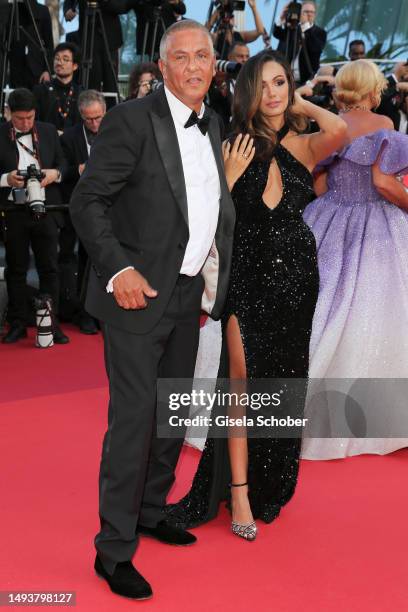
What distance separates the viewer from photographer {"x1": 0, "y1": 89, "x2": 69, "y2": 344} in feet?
18.3

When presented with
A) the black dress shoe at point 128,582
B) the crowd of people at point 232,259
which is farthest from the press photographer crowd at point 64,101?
the black dress shoe at point 128,582

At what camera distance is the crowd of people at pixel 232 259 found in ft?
7.73

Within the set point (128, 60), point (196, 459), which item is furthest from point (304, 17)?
point (196, 459)

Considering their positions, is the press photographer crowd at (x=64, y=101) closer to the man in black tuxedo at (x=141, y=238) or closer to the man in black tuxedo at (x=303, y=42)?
the man in black tuxedo at (x=303, y=42)

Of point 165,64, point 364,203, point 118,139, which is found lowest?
point 364,203

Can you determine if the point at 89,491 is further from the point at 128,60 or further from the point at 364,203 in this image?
the point at 128,60

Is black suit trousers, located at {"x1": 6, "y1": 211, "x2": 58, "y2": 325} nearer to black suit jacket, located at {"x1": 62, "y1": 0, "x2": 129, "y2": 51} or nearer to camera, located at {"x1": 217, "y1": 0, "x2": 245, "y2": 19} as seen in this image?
black suit jacket, located at {"x1": 62, "y1": 0, "x2": 129, "y2": 51}

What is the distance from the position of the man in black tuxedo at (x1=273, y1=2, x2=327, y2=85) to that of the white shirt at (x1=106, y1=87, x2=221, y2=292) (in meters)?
6.30

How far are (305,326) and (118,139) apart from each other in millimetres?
1006

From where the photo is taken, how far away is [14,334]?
578 cm

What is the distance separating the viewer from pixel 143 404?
7.83 ft

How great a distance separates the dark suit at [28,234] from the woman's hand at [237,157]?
3214 millimetres

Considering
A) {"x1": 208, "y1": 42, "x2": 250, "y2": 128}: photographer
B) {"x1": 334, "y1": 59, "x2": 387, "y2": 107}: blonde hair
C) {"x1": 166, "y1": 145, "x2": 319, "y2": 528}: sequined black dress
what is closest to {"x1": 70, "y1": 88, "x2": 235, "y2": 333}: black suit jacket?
{"x1": 166, "y1": 145, "x2": 319, "y2": 528}: sequined black dress

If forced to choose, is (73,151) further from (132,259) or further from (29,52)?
(132,259)
